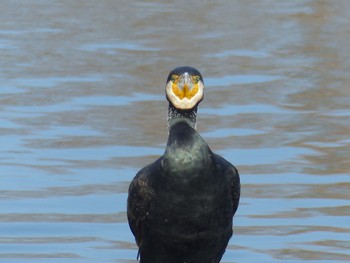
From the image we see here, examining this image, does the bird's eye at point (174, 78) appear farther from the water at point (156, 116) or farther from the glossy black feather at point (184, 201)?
the water at point (156, 116)

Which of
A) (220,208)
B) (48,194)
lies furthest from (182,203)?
(48,194)

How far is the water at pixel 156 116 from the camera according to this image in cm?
1034

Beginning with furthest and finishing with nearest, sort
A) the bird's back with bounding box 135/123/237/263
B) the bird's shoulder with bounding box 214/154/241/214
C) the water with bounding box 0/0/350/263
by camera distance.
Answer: the water with bounding box 0/0/350/263
the bird's shoulder with bounding box 214/154/241/214
the bird's back with bounding box 135/123/237/263

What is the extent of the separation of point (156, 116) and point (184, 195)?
5036 millimetres

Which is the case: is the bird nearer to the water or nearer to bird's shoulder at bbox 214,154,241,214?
bird's shoulder at bbox 214,154,241,214

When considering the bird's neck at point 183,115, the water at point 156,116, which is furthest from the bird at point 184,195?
the water at point 156,116

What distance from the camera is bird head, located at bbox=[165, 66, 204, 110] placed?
332 inches

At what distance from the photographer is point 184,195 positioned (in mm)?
8195

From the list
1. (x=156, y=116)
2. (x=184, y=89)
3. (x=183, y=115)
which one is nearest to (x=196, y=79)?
(x=184, y=89)

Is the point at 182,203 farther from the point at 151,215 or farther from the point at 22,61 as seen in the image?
the point at 22,61

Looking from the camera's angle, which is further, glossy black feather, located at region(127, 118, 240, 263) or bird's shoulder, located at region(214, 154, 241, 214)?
bird's shoulder, located at region(214, 154, 241, 214)

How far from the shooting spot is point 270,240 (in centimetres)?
1022

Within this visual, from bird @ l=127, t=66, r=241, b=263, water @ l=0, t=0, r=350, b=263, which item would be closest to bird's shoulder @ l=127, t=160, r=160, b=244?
bird @ l=127, t=66, r=241, b=263

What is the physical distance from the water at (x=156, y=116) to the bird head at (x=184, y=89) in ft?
5.82
